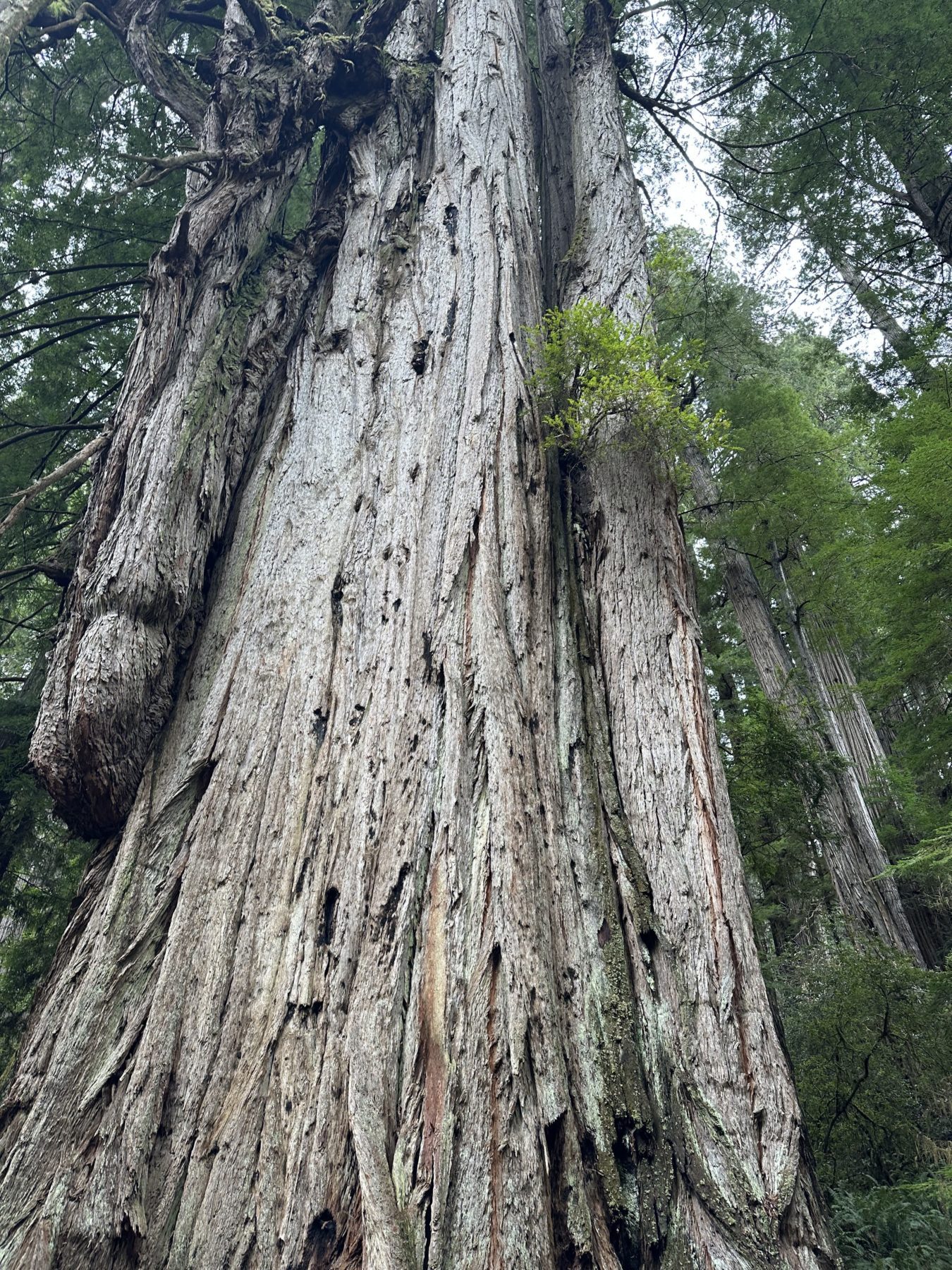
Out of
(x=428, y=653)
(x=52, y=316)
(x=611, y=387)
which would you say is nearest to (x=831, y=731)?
(x=611, y=387)

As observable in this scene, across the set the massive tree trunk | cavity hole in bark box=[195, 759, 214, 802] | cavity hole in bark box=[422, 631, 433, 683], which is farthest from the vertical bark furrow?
the massive tree trunk

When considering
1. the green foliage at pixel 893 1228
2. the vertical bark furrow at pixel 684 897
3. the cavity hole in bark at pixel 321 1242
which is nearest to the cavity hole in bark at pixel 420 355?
the vertical bark furrow at pixel 684 897

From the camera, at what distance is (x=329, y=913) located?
267 centimetres

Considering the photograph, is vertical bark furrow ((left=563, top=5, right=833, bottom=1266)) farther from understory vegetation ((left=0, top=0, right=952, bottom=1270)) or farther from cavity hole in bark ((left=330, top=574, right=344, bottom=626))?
cavity hole in bark ((left=330, top=574, right=344, bottom=626))

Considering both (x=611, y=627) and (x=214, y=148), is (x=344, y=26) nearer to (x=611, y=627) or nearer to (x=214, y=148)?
(x=214, y=148)

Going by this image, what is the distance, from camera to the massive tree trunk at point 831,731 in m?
7.21

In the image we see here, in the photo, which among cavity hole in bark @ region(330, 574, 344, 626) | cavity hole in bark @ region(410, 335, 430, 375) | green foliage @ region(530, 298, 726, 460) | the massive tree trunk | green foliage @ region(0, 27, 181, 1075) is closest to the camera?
cavity hole in bark @ region(330, 574, 344, 626)

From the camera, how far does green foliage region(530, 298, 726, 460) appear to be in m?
3.84

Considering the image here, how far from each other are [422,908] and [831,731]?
8.27 meters

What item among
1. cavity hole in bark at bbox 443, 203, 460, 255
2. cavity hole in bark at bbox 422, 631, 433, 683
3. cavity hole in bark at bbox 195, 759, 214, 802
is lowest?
cavity hole in bark at bbox 195, 759, 214, 802

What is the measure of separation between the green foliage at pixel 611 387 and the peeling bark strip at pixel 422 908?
152mm

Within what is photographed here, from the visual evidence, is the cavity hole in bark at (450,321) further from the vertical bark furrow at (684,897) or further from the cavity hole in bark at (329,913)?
the cavity hole in bark at (329,913)

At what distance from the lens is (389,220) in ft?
17.0

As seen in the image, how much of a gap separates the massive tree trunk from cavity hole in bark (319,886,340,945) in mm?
5055
